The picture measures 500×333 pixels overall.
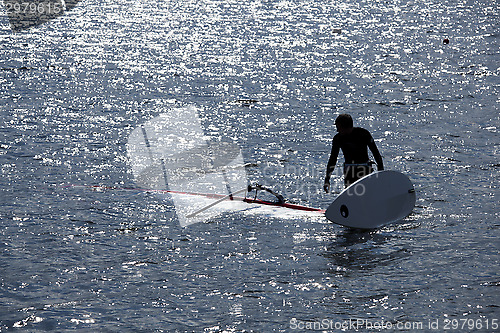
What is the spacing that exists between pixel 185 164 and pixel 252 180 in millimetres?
2972

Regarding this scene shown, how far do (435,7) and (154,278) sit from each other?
6996cm

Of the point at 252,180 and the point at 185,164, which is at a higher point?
the point at 252,180

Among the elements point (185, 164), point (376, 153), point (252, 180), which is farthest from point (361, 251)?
point (185, 164)

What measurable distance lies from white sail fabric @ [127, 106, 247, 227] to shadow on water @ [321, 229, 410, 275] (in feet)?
10.5

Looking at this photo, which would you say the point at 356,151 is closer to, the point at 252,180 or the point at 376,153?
the point at 376,153

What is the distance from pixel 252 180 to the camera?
1866 centimetres

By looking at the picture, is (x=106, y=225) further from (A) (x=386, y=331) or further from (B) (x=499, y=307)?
(B) (x=499, y=307)

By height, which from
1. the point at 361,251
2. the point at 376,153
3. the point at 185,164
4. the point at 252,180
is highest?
the point at 376,153

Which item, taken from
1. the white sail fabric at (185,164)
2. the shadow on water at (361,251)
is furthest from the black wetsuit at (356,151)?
the white sail fabric at (185,164)

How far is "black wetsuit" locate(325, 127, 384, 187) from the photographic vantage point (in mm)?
13406

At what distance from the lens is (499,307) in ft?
35.8

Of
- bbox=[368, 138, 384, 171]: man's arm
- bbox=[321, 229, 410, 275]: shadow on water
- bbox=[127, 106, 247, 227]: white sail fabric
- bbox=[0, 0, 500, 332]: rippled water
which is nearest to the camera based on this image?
bbox=[0, 0, 500, 332]: rippled water

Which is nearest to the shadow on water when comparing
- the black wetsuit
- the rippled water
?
the rippled water

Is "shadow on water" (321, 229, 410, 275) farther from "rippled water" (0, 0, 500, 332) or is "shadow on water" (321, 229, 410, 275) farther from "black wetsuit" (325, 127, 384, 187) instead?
"black wetsuit" (325, 127, 384, 187)
